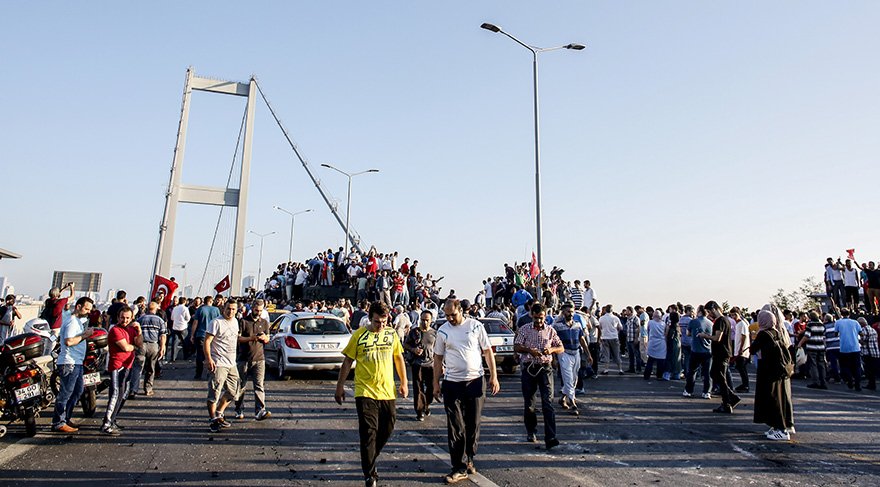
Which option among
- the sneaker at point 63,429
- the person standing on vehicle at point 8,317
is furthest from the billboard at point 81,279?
the sneaker at point 63,429

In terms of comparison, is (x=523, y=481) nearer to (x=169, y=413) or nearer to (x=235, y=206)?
(x=169, y=413)

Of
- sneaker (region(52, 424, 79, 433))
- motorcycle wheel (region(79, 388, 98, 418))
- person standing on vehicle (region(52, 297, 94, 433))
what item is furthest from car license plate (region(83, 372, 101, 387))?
sneaker (region(52, 424, 79, 433))

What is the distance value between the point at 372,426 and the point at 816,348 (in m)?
12.3

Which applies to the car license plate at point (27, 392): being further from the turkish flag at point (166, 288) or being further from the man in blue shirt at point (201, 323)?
the turkish flag at point (166, 288)

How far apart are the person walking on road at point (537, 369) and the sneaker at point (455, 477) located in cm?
158

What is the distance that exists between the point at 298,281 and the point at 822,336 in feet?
79.4

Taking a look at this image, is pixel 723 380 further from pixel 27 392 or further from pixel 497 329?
pixel 27 392

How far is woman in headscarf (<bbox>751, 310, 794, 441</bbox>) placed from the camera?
7.48 metres

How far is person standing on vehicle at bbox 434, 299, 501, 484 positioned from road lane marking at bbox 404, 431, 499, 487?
0.10 meters

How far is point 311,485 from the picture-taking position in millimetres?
5293

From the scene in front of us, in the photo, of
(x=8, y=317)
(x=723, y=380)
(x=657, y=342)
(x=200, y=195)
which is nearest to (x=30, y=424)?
(x=8, y=317)

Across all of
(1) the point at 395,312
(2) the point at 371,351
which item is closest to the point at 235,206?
(1) the point at 395,312

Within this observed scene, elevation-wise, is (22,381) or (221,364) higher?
(221,364)

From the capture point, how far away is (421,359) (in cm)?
855
